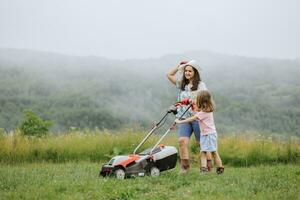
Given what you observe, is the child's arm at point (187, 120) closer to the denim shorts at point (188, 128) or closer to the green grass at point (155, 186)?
the denim shorts at point (188, 128)

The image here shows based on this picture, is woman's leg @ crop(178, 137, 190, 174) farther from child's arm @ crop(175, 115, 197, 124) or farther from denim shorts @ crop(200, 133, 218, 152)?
child's arm @ crop(175, 115, 197, 124)

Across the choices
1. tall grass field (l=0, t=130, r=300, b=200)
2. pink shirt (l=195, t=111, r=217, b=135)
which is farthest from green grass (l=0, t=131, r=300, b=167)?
pink shirt (l=195, t=111, r=217, b=135)

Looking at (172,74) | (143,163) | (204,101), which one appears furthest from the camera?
(172,74)

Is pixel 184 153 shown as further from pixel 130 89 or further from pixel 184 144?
pixel 130 89

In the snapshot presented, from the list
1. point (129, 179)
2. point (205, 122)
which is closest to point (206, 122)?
point (205, 122)

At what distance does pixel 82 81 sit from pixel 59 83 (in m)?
7.31

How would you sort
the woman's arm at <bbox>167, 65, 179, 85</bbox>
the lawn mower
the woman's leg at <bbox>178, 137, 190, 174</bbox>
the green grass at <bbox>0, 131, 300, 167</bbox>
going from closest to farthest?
the lawn mower → the woman's leg at <bbox>178, 137, 190, 174</bbox> → the woman's arm at <bbox>167, 65, 179, 85</bbox> → the green grass at <bbox>0, 131, 300, 167</bbox>

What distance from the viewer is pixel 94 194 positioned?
7.47 metres

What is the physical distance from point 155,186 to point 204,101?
87.4 inches

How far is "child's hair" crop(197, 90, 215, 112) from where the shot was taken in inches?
381

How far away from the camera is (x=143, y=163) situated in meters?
9.28

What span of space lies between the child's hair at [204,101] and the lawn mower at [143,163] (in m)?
0.20

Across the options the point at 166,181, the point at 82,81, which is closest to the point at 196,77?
the point at 166,181

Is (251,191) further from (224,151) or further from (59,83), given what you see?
(59,83)
